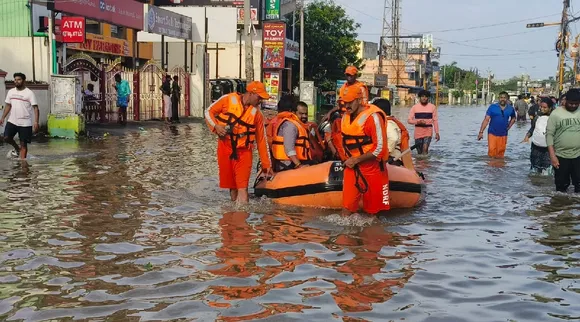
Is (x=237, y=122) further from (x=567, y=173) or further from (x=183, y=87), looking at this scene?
(x=183, y=87)

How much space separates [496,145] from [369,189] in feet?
28.2

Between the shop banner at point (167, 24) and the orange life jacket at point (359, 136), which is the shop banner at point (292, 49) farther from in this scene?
the orange life jacket at point (359, 136)

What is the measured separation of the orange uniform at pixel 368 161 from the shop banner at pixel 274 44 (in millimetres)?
28213

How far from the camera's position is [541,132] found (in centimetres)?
1209

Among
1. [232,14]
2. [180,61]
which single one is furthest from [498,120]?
[180,61]

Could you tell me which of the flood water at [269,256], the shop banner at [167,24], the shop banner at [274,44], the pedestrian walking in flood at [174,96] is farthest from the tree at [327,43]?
the flood water at [269,256]

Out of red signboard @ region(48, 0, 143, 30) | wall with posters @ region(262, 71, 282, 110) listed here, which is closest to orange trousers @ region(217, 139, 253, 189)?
red signboard @ region(48, 0, 143, 30)

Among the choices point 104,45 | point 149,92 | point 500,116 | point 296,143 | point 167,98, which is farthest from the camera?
point 104,45

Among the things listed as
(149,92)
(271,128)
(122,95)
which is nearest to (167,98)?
(149,92)

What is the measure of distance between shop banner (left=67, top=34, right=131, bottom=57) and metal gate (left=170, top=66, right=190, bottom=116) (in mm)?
3713

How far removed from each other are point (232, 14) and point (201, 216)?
31.4m

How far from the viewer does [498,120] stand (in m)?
14.7

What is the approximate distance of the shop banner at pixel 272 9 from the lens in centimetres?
4244

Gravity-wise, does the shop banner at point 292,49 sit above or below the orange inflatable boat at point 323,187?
above
